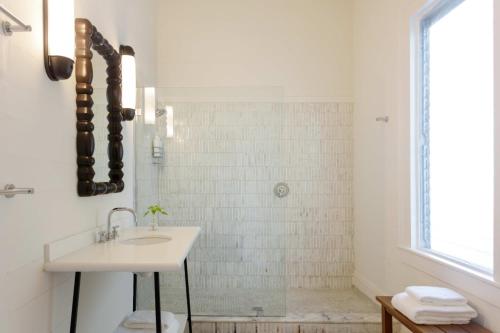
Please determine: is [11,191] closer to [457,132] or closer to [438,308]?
[438,308]

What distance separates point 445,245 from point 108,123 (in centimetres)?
200

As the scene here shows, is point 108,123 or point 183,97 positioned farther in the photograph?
point 183,97

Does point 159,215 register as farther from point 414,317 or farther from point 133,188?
point 414,317

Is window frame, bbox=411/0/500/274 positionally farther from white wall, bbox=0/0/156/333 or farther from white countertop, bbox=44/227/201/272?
white wall, bbox=0/0/156/333

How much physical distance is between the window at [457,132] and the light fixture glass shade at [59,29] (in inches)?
71.2

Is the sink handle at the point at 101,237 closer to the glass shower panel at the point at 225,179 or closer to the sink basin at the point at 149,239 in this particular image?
the sink basin at the point at 149,239

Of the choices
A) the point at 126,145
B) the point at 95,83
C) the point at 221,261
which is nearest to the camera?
the point at 95,83

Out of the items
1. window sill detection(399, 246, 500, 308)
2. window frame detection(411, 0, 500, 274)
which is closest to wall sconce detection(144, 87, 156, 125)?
window frame detection(411, 0, 500, 274)

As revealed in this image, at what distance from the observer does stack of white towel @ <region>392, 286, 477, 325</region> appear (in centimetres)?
159

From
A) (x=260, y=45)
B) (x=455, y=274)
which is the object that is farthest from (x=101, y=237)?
(x=260, y=45)

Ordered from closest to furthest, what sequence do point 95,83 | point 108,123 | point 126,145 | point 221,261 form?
1. point 95,83
2. point 108,123
3. point 126,145
4. point 221,261

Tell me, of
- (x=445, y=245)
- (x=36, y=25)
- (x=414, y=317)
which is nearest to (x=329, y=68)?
(x=445, y=245)

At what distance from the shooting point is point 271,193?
279 cm

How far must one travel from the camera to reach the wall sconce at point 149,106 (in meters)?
2.69
